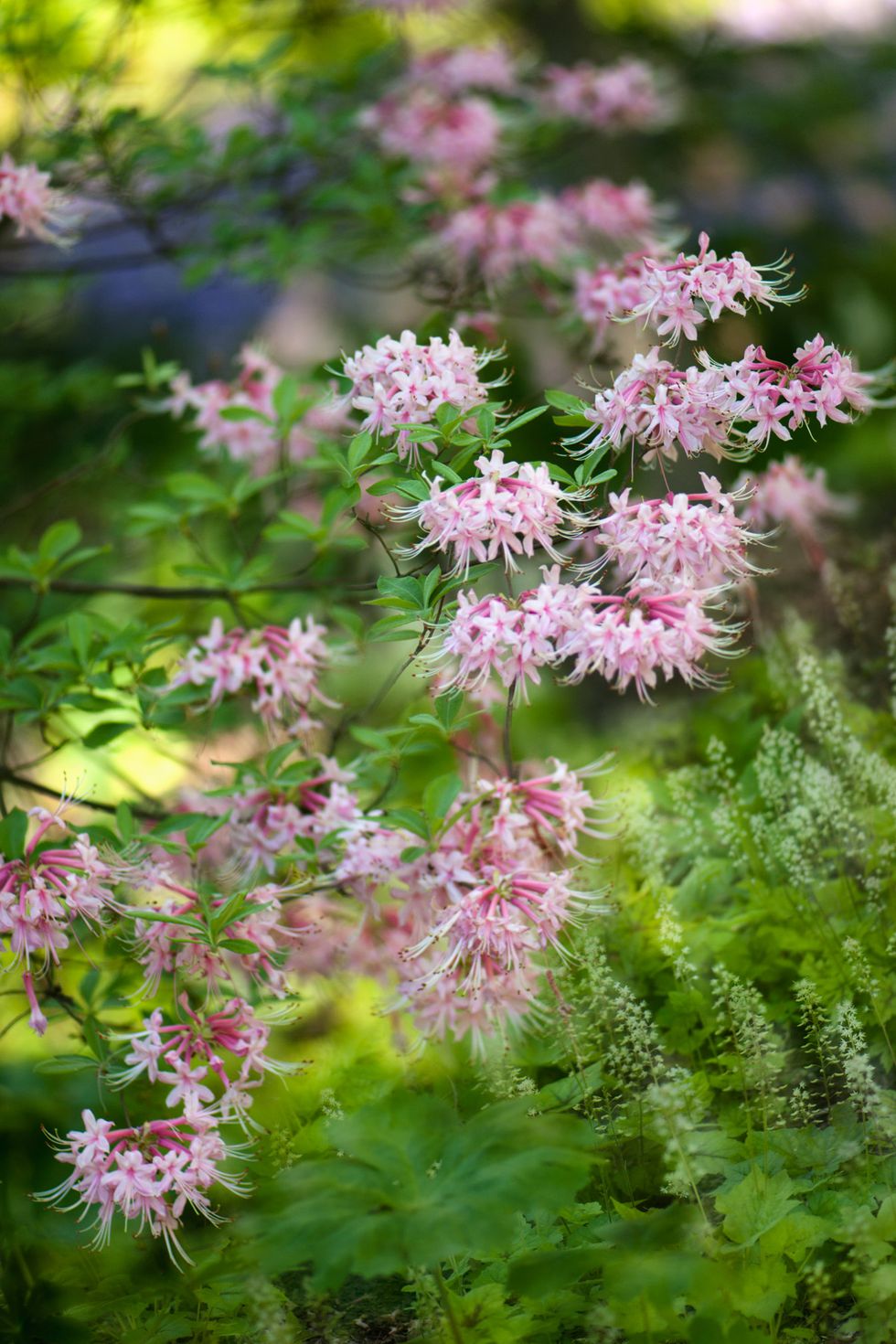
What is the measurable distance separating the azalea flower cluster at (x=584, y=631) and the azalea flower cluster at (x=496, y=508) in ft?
0.22

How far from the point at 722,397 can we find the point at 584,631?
0.37m

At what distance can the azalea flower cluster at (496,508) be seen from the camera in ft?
5.29

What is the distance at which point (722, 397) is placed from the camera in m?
1.65

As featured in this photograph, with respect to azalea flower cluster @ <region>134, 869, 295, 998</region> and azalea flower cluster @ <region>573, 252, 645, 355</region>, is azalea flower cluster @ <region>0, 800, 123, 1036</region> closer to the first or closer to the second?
azalea flower cluster @ <region>134, 869, 295, 998</region>

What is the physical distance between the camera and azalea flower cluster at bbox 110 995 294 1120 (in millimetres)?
1759

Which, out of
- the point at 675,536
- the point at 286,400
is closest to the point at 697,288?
the point at 675,536

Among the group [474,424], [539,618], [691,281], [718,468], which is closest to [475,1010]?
[539,618]

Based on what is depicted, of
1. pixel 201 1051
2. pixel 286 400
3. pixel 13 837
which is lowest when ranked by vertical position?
pixel 201 1051

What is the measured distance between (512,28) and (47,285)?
7.94 feet

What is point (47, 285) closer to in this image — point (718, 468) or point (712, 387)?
point (718, 468)

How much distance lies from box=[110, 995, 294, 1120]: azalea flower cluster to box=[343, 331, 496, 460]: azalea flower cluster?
0.86 meters

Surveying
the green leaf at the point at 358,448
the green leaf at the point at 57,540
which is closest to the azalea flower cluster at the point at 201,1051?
the green leaf at the point at 358,448

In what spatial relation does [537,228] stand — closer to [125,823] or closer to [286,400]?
[286,400]

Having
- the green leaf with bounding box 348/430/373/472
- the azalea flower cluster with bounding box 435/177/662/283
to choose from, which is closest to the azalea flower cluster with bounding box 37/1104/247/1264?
the green leaf with bounding box 348/430/373/472
